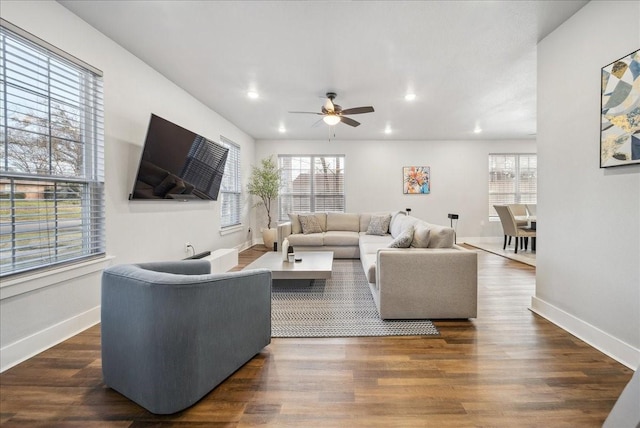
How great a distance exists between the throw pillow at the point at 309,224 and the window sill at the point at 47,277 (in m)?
3.39

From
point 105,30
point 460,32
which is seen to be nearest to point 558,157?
point 460,32

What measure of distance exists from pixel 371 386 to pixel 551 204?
2.33m

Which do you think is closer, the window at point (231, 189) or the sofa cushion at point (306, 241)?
the sofa cushion at point (306, 241)

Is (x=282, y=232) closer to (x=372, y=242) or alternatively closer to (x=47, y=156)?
(x=372, y=242)

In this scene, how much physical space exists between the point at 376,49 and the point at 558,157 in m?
1.96

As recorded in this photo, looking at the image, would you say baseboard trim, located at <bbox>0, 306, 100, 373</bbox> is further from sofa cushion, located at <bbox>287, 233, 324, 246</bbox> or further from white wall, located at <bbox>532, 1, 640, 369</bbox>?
white wall, located at <bbox>532, 1, 640, 369</bbox>

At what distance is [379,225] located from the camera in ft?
18.0

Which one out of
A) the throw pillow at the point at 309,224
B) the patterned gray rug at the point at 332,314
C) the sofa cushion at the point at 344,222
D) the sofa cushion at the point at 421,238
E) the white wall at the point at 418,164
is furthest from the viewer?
the white wall at the point at 418,164

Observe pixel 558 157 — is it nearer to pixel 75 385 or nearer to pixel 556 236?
pixel 556 236

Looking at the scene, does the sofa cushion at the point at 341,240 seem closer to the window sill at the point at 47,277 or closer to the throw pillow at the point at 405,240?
the throw pillow at the point at 405,240

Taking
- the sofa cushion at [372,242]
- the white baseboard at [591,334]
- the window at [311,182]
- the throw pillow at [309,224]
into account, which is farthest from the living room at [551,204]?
the window at [311,182]

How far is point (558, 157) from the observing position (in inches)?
100.0

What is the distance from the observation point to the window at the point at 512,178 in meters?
7.08

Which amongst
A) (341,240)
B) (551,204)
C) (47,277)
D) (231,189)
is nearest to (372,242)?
(341,240)
